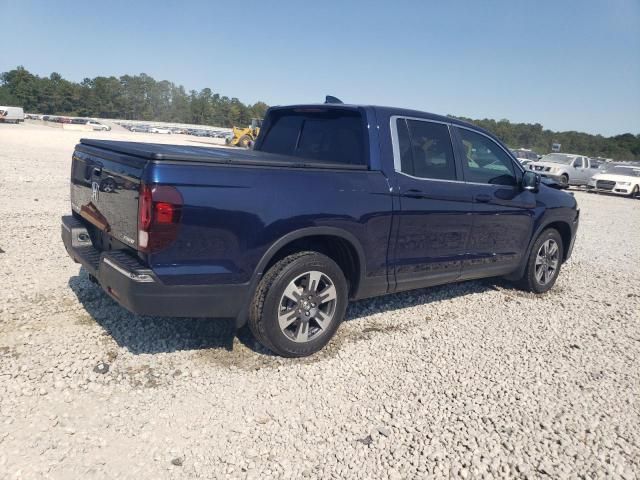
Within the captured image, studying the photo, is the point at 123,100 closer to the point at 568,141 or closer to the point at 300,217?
the point at 568,141

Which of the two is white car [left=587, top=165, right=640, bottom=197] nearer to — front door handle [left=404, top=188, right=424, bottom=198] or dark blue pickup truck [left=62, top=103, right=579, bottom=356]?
dark blue pickup truck [left=62, top=103, right=579, bottom=356]

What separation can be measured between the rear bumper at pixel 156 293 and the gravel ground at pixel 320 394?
0.53 meters

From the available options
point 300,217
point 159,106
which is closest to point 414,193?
point 300,217

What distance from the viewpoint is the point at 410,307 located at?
516cm

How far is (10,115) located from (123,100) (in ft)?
265

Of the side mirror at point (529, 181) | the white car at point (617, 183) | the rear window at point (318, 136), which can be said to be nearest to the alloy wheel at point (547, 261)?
the side mirror at point (529, 181)

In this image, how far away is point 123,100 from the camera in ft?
454

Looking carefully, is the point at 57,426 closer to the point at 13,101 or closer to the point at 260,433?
the point at 260,433

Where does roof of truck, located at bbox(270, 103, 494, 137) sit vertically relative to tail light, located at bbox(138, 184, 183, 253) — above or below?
above

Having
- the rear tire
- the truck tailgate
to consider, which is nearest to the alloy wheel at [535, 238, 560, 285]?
the rear tire

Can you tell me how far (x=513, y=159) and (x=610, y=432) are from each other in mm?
3066

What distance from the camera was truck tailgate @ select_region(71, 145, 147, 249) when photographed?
3096 mm

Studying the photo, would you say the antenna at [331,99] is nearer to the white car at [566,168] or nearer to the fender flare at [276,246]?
the fender flare at [276,246]

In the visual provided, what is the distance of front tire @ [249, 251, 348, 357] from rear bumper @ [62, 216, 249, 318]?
22cm
